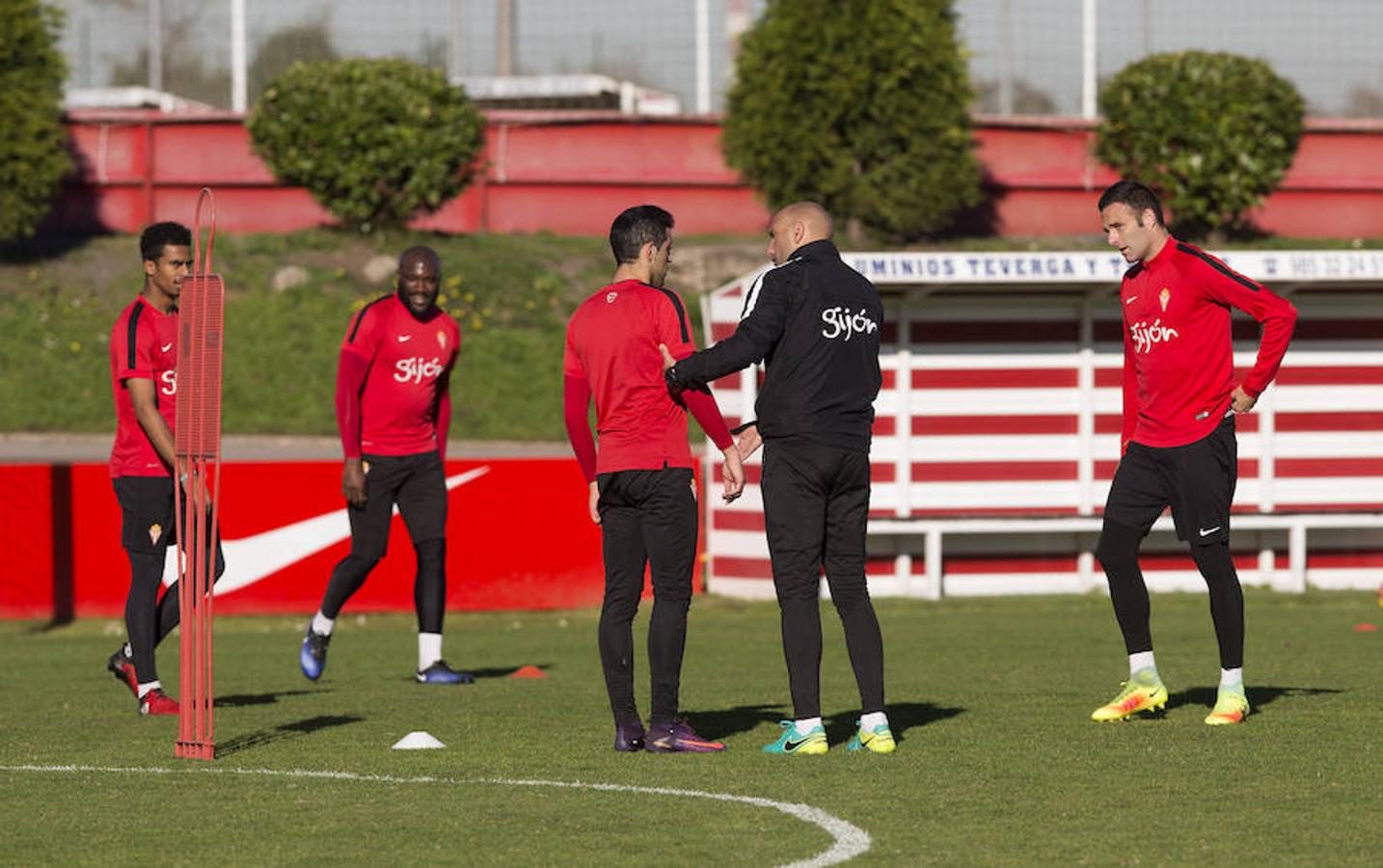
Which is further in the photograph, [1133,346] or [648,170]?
[648,170]

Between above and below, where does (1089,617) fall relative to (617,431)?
below

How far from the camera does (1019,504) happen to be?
1756 cm

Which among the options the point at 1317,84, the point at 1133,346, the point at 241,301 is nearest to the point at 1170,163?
the point at 1317,84

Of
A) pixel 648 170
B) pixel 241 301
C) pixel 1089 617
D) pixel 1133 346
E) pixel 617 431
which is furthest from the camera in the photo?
pixel 648 170

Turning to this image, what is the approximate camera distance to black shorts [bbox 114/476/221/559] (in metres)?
10.2

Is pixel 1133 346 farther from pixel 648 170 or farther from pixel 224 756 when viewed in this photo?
pixel 648 170

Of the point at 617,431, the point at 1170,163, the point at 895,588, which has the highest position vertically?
the point at 1170,163

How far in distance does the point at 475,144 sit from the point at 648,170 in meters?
3.12

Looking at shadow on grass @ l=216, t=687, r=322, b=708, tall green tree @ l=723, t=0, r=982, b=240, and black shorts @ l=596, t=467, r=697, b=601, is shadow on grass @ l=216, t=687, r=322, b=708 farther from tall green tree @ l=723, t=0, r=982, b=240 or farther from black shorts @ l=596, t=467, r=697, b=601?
tall green tree @ l=723, t=0, r=982, b=240

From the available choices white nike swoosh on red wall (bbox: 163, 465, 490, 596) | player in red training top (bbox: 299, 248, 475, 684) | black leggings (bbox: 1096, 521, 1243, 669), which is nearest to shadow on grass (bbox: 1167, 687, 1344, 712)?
black leggings (bbox: 1096, 521, 1243, 669)

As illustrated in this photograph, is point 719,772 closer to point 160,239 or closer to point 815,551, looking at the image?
point 815,551

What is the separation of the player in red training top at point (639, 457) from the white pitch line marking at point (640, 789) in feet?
2.77

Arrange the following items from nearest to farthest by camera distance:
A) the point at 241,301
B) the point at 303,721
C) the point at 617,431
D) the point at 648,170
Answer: the point at 617,431
the point at 303,721
the point at 241,301
the point at 648,170

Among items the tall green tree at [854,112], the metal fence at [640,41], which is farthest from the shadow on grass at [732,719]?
the metal fence at [640,41]
